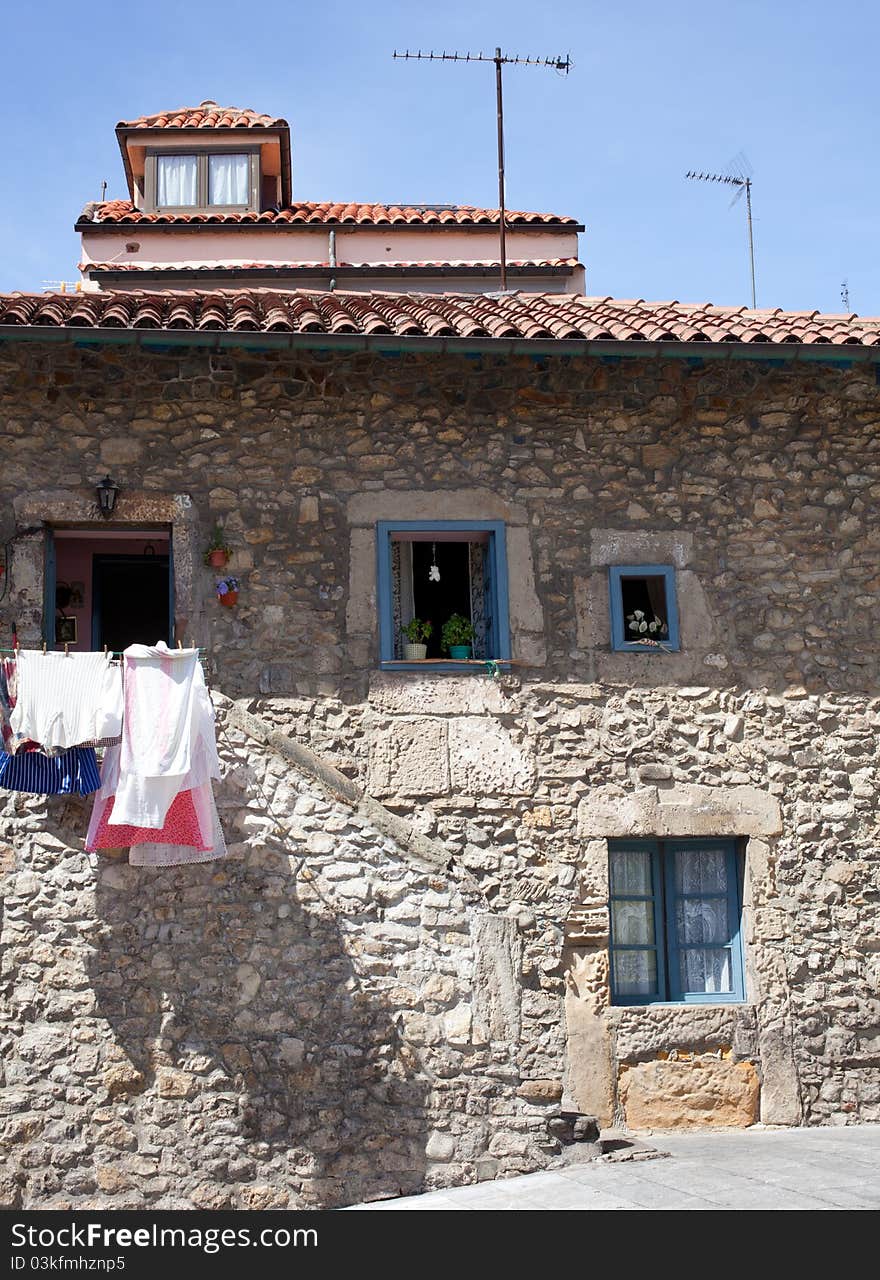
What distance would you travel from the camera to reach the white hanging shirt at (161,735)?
7.13 meters

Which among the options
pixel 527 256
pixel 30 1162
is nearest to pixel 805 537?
pixel 30 1162

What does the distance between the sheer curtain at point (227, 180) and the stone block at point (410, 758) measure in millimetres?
10285

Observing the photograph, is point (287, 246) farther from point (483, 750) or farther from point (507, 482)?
point (483, 750)

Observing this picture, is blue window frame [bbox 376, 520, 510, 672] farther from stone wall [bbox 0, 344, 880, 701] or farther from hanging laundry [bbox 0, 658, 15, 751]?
hanging laundry [bbox 0, 658, 15, 751]

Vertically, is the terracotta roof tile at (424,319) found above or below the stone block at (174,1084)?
above

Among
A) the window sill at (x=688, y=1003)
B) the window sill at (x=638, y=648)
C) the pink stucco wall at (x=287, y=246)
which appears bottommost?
the window sill at (x=688, y=1003)

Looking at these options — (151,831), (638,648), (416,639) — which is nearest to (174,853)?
(151,831)

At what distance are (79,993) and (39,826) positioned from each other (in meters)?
0.93

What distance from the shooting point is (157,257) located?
16.0m

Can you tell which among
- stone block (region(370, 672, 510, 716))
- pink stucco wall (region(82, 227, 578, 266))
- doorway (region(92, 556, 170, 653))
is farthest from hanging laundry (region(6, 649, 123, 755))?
pink stucco wall (region(82, 227, 578, 266))

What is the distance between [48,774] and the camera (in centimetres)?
730

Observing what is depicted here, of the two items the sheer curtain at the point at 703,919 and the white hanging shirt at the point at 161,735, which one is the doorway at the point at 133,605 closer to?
the white hanging shirt at the point at 161,735

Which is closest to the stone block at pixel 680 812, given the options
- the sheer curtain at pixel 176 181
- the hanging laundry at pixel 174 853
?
the hanging laundry at pixel 174 853

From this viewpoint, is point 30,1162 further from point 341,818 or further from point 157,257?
point 157,257
